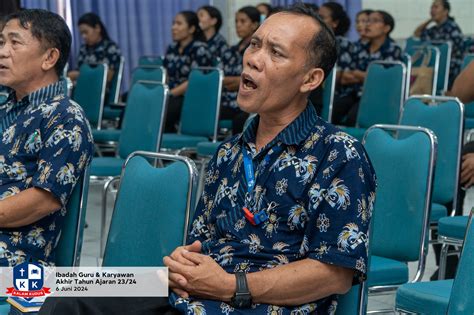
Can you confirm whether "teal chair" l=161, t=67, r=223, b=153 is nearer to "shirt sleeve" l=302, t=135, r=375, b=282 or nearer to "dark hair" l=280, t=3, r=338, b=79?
"dark hair" l=280, t=3, r=338, b=79

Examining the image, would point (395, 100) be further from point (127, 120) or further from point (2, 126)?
point (2, 126)

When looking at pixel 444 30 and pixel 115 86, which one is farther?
pixel 444 30

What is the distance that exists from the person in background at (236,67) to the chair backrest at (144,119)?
1759mm

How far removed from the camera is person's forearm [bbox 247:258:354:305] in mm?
1904

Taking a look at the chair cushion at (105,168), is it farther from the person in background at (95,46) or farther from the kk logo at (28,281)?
the person in background at (95,46)

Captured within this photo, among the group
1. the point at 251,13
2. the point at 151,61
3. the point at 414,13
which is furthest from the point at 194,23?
the point at 414,13

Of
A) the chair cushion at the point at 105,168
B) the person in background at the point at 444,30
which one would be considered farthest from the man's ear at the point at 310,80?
the person in background at the point at 444,30

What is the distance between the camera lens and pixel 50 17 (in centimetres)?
270

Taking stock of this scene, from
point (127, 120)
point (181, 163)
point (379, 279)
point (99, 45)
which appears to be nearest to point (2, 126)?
point (181, 163)

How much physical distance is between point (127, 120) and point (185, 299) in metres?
2.60

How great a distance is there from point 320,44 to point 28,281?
35.3 inches

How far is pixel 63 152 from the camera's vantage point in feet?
8.04

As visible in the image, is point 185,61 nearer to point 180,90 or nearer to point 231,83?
point 180,90

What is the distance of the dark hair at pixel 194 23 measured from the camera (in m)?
7.37
